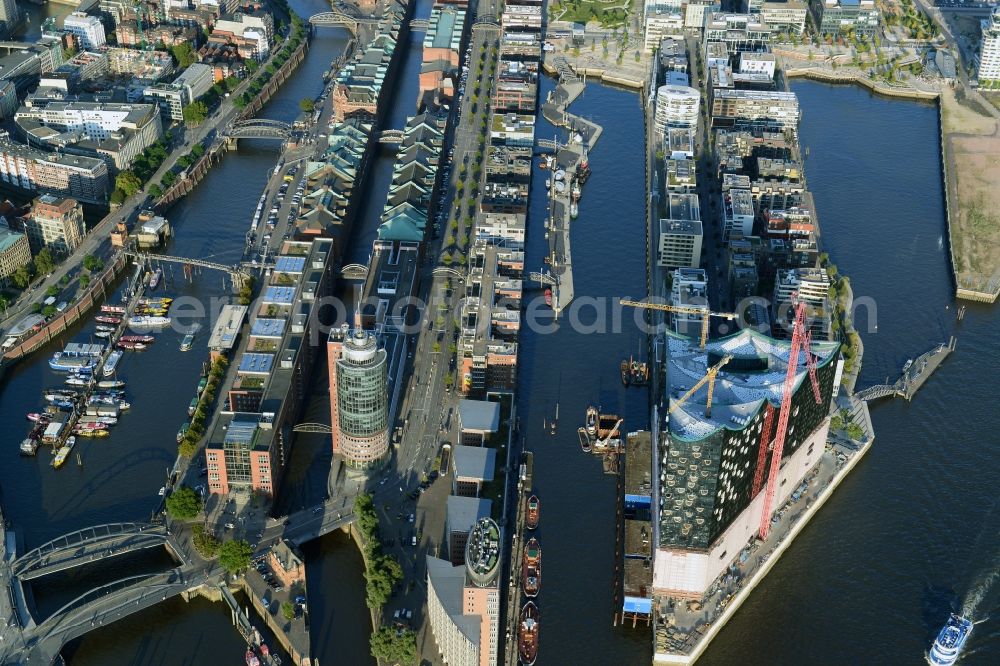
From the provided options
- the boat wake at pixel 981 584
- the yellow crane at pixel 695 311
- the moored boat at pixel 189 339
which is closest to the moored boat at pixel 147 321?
the moored boat at pixel 189 339

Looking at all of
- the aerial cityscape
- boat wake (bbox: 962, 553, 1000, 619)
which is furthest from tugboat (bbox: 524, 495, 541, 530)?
boat wake (bbox: 962, 553, 1000, 619)

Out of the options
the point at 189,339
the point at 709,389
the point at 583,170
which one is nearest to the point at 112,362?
the point at 189,339

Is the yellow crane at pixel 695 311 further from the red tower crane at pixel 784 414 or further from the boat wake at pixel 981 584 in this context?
the boat wake at pixel 981 584

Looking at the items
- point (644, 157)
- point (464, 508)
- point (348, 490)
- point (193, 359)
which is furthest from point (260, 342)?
point (644, 157)

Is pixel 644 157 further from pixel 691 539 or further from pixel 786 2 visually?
pixel 691 539

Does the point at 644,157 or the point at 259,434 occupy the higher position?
the point at 644,157
